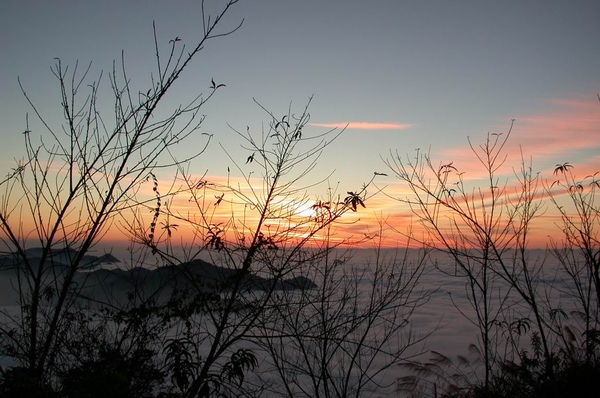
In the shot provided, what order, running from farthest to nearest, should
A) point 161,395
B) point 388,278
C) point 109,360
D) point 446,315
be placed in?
point 446,315
point 388,278
point 109,360
point 161,395

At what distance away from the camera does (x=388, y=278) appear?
595cm

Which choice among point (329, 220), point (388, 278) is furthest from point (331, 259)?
point (329, 220)

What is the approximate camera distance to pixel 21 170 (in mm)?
3629

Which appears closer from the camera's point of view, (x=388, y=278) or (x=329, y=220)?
(x=329, y=220)

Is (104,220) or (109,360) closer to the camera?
(104,220)

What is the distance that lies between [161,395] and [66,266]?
1.25m

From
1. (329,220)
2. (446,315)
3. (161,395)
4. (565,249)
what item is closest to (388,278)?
(329,220)

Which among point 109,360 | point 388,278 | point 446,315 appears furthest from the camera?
point 446,315

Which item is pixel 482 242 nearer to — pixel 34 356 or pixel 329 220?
pixel 329 220

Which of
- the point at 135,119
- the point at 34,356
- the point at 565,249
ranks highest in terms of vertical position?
the point at 135,119

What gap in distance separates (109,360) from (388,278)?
348 cm

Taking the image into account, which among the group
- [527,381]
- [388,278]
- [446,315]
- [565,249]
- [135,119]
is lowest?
[446,315]

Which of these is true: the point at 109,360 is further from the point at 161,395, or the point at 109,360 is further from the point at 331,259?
the point at 331,259

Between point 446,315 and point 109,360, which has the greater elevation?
point 109,360
